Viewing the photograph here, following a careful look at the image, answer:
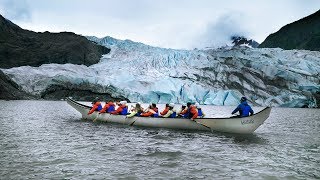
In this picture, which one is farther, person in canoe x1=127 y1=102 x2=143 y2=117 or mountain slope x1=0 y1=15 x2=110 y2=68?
mountain slope x1=0 y1=15 x2=110 y2=68

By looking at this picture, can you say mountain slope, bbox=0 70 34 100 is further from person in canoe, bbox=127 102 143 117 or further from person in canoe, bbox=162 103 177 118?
person in canoe, bbox=162 103 177 118

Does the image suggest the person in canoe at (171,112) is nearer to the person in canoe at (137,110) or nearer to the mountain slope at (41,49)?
the person in canoe at (137,110)

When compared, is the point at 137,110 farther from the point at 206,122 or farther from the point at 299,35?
the point at 299,35

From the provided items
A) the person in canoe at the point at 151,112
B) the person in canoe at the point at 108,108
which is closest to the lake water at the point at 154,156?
the person in canoe at the point at 151,112

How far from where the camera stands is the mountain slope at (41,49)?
7650 cm

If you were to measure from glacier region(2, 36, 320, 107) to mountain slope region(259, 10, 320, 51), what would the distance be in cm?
4260

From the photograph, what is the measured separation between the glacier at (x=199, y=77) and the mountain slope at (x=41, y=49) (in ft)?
40.1

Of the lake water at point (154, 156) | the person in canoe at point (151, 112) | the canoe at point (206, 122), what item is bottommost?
the lake water at point (154, 156)

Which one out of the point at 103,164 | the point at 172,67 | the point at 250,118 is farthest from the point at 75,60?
the point at 103,164

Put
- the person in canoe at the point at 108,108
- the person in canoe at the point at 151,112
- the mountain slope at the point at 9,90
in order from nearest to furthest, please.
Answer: the person in canoe at the point at 151,112, the person in canoe at the point at 108,108, the mountain slope at the point at 9,90

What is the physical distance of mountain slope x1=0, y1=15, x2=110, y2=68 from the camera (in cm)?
7650

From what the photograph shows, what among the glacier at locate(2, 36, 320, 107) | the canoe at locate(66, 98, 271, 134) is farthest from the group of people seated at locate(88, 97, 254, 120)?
the glacier at locate(2, 36, 320, 107)

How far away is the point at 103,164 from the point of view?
973 centimetres

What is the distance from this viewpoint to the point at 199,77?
6100cm
